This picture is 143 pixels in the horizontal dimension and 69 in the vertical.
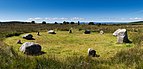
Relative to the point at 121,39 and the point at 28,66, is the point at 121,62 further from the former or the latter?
the point at 121,39

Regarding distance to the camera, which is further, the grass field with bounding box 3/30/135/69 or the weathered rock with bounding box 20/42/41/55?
the weathered rock with bounding box 20/42/41/55

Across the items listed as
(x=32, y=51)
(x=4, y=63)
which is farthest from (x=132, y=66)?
(x=32, y=51)

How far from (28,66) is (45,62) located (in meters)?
0.99

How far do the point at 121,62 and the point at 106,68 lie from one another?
1500 mm

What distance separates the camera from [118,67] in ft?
31.3

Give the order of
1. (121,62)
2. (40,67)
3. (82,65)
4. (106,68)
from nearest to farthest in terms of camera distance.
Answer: (40,67), (82,65), (106,68), (121,62)

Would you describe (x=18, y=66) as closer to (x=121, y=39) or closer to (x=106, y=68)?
(x=106, y=68)

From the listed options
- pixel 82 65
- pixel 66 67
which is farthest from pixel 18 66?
pixel 82 65

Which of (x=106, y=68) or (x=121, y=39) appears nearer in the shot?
(x=106, y=68)

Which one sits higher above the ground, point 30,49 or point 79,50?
point 30,49

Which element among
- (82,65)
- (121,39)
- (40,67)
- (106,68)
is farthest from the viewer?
(121,39)

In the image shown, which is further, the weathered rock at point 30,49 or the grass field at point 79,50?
the weathered rock at point 30,49

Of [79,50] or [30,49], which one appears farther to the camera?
[79,50]

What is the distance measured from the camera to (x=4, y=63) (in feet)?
27.2
